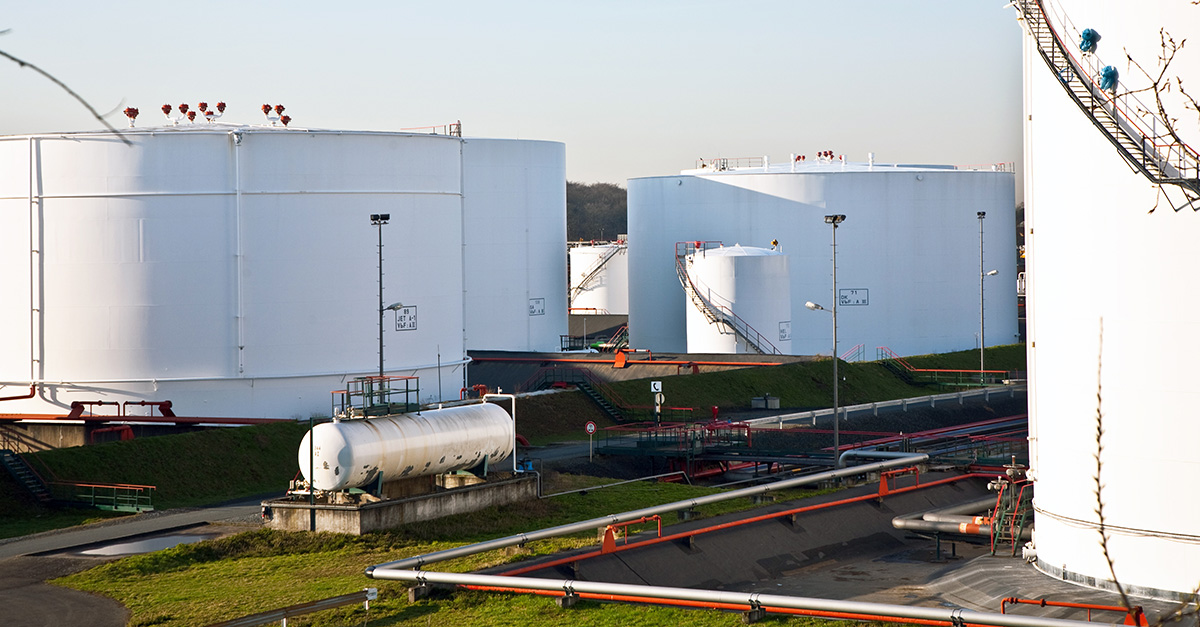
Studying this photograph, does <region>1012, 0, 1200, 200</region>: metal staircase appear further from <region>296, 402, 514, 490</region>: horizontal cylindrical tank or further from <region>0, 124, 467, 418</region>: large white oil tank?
<region>0, 124, 467, 418</region>: large white oil tank

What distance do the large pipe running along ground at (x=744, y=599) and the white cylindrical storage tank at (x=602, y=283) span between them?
67.2 meters

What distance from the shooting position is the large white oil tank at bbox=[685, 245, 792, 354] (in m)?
62.8

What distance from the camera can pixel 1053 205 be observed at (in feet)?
70.3

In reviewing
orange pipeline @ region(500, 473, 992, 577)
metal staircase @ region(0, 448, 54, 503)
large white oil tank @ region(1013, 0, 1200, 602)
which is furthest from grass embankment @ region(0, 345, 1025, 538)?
large white oil tank @ region(1013, 0, 1200, 602)

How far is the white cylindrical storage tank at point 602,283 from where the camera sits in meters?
88.8

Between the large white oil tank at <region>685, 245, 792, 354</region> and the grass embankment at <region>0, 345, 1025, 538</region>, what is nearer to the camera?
the grass embankment at <region>0, 345, 1025, 538</region>

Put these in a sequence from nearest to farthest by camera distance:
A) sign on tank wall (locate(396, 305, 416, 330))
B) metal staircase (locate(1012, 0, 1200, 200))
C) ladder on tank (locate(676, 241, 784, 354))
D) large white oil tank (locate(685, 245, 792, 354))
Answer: metal staircase (locate(1012, 0, 1200, 200)) → sign on tank wall (locate(396, 305, 416, 330)) → large white oil tank (locate(685, 245, 792, 354)) → ladder on tank (locate(676, 241, 784, 354))

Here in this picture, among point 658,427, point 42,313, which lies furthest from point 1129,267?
point 42,313

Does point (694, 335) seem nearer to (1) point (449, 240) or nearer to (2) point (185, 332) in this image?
(1) point (449, 240)

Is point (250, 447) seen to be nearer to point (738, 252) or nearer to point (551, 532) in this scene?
point (551, 532)

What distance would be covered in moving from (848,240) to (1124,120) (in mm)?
48470

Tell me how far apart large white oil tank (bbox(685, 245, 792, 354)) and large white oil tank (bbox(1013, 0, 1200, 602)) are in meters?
40.9

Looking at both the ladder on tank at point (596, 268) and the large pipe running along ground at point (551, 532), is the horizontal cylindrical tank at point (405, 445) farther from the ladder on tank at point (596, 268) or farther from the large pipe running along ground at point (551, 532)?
the ladder on tank at point (596, 268)

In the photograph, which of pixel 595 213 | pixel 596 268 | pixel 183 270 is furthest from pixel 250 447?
pixel 595 213
